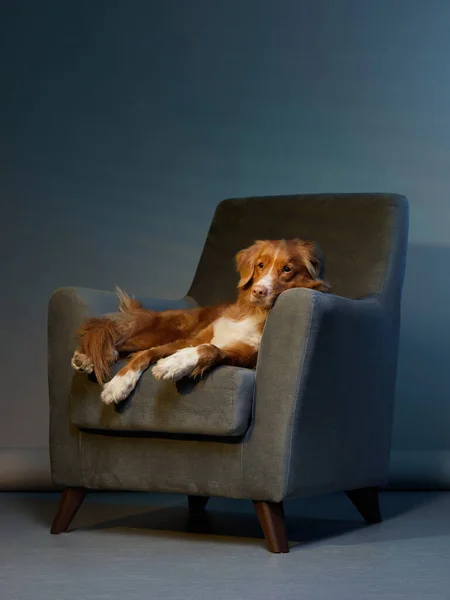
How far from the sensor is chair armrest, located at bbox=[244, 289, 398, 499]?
3111 millimetres

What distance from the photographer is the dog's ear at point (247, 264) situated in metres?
3.57

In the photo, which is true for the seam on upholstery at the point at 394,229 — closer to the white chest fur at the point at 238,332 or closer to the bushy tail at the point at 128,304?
the white chest fur at the point at 238,332

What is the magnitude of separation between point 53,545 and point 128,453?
384mm

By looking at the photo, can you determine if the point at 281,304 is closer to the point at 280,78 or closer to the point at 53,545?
the point at 53,545

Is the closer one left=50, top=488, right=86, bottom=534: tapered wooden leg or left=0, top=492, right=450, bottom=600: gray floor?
left=0, top=492, right=450, bottom=600: gray floor

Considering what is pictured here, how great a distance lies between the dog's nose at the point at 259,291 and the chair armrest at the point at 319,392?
17 cm

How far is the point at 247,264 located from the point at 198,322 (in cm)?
30

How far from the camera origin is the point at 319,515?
405cm

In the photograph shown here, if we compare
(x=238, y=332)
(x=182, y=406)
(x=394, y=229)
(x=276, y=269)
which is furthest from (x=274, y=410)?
(x=394, y=229)

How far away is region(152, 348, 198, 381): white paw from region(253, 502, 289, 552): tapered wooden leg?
1.58 feet

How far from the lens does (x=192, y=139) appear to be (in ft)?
16.9

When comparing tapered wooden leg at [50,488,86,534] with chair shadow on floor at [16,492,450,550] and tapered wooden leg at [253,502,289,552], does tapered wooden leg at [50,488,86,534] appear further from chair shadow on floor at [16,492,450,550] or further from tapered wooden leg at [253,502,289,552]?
tapered wooden leg at [253,502,289,552]

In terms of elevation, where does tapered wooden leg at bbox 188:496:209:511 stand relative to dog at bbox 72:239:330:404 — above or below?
below

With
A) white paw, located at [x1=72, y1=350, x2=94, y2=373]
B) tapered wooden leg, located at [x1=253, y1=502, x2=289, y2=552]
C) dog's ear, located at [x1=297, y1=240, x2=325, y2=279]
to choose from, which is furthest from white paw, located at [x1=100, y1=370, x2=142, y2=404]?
dog's ear, located at [x1=297, y1=240, x2=325, y2=279]
